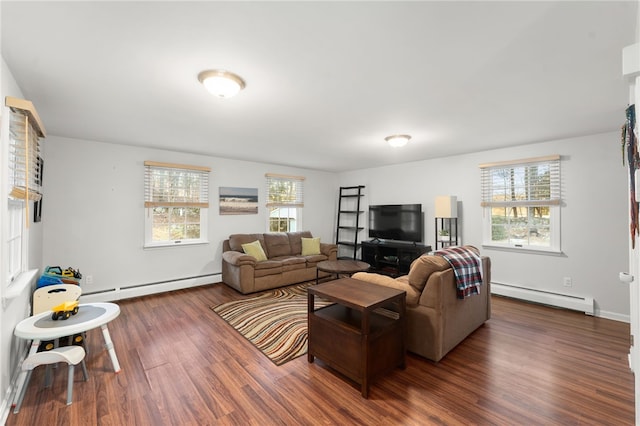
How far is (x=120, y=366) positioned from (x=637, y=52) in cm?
366

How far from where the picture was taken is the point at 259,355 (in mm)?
2580

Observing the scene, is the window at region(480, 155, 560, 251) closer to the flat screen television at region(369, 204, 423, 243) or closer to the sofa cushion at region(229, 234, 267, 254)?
the flat screen television at region(369, 204, 423, 243)

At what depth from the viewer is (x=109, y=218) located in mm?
4102

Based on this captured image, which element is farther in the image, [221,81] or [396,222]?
[396,222]

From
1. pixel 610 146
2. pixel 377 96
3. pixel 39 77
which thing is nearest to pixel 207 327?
pixel 39 77

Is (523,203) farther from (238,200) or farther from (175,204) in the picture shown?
(175,204)

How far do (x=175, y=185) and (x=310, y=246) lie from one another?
109 inches

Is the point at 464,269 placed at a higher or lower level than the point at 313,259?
higher

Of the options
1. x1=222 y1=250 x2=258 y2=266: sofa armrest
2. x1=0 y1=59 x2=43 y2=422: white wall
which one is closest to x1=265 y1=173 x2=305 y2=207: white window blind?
x1=222 y1=250 x2=258 y2=266: sofa armrest

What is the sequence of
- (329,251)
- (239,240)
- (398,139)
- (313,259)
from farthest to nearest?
(329,251) → (313,259) → (239,240) → (398,139)

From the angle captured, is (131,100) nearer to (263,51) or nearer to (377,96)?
(263,51)

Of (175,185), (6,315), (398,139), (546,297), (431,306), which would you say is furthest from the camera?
(175,185)

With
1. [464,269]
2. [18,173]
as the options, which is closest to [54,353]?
[18,173]

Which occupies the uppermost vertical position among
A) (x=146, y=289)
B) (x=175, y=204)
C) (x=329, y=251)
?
(x=175, y=204)
